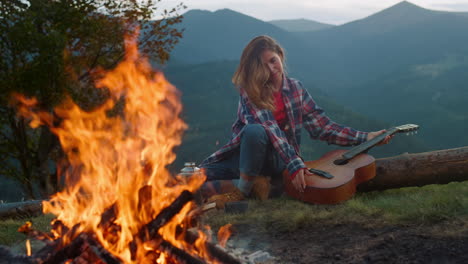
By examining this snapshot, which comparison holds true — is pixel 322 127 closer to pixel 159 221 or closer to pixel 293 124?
pixel 293 124

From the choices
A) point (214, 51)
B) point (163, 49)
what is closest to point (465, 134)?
point (163, 49)

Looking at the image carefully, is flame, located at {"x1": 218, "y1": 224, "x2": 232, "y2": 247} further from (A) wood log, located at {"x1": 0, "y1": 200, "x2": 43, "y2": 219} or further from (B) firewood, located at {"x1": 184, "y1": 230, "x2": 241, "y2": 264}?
(A) wood log, located at {"x1": 0, "y1": 200, "x2": 43, "y2": 219}

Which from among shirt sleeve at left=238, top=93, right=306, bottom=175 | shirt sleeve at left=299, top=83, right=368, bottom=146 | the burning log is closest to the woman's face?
shirt sleeve at left=299, top=83, right=368, bottom=146

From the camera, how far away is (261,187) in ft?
17.1

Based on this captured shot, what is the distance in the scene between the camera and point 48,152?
369 inches

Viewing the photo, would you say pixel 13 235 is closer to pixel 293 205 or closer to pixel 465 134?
pixel 293 205

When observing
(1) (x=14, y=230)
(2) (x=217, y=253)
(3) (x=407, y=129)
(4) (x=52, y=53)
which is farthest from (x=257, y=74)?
(4) (x=52, y=53)

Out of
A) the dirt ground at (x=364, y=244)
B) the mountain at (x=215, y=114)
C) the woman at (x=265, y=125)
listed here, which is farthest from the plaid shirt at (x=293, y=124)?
the mountain at (x=215, y=114)

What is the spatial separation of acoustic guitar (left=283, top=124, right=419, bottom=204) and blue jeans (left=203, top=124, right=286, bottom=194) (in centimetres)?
27

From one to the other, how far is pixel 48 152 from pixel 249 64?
6.22m

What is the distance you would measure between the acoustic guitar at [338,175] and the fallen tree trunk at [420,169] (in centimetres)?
24

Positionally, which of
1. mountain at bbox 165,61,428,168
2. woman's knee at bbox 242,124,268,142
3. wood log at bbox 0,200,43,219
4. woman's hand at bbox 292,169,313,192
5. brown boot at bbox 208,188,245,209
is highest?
woman's knee at bbox 242,124,268,142

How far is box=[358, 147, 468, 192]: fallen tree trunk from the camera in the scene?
4934mm

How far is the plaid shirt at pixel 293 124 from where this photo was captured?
5053 mm
